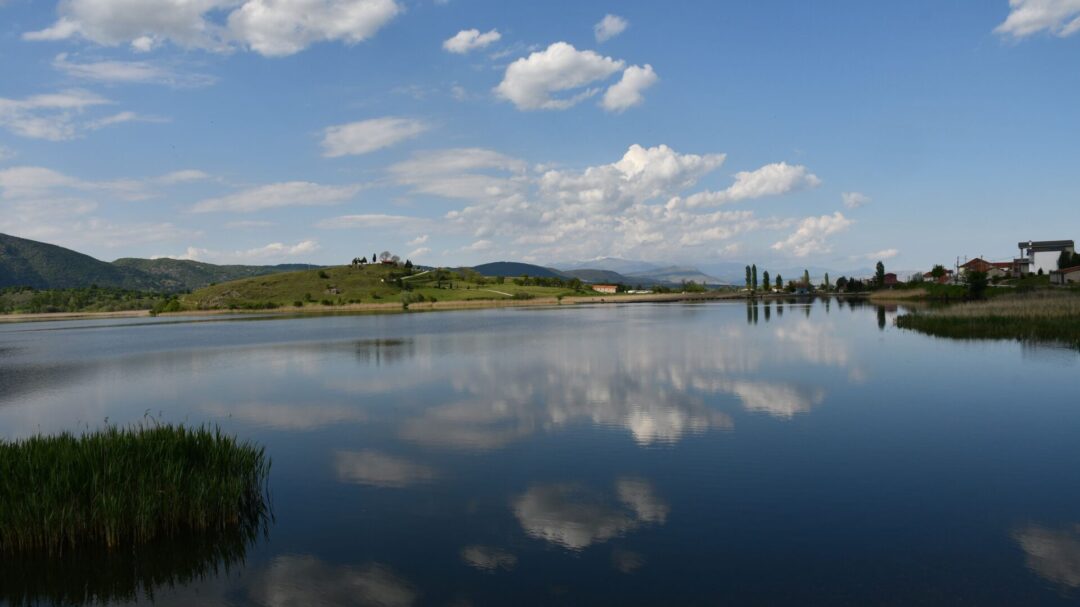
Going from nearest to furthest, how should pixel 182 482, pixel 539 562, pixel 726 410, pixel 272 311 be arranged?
pixel 539 562, pixel 182 482, pixel 726 410, pixel 272 311

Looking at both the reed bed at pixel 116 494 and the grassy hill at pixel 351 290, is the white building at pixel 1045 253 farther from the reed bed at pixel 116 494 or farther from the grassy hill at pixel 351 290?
the reed bed at pixel 116 494

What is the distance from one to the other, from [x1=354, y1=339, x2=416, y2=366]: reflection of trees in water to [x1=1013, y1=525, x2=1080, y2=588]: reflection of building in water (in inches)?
1269

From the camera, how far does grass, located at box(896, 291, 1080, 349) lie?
41812mm

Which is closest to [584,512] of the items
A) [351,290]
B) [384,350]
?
[384,350]

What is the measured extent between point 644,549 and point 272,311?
149402mm

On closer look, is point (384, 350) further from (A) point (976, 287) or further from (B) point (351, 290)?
(B) point (351, 290)

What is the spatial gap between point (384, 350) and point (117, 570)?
34997 millimetres

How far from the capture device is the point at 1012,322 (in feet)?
151

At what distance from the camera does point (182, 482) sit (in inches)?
490

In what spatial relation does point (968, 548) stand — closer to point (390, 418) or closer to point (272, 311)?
point (390, 418)

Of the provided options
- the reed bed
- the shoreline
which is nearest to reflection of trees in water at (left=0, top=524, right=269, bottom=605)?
the reed bed

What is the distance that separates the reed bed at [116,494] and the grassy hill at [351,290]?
134363 millimetres

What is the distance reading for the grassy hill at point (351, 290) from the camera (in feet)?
502

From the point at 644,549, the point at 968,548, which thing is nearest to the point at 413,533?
the point at 644,549
